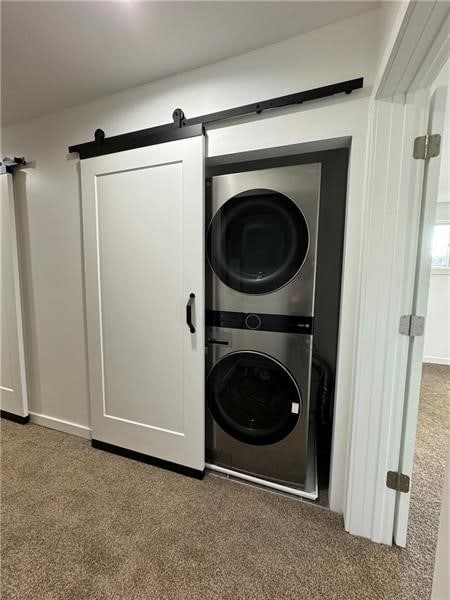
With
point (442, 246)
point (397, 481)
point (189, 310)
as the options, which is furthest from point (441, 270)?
point (189, 310)

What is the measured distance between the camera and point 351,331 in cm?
126

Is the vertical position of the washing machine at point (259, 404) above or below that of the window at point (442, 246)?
below

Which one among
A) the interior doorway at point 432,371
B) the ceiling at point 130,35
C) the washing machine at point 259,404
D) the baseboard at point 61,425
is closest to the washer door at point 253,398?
the washing machine at point 259,404

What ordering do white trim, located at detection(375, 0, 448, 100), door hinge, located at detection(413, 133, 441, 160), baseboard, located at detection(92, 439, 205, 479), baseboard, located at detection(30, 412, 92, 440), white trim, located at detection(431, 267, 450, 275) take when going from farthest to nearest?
white trim, located at detection(431, 267, 450, 275) < baseboard, located at detection(30, 412, 92, 440) < baseboard, located at detection(92, 439, 205, 479) < door hinge, located at detection(413, 133, 441, 160) < white trim, located at detection(375, 0, 448, 100)

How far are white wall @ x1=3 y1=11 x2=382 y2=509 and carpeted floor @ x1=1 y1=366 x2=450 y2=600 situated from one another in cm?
33

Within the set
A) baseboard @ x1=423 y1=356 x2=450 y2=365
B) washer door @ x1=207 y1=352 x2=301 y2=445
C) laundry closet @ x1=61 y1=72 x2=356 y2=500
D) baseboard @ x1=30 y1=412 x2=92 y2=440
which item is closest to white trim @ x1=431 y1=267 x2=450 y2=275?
baseboard @ x1=423 y1=356 x2=450 y2=365

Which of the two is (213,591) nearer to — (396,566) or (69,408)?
(396,566)

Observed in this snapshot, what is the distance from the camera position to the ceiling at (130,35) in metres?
1.08

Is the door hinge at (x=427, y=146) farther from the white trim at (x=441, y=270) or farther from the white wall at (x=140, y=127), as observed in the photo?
the white trim at (x=441, y=270)

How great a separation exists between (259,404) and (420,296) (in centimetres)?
98

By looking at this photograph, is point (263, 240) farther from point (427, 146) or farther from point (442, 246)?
point (442, 246)

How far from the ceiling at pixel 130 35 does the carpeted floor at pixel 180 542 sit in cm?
233

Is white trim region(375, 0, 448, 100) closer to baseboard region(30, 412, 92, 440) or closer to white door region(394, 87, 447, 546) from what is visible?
white door region(394, 87, 447, 546)

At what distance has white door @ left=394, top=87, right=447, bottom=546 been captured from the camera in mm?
1028
